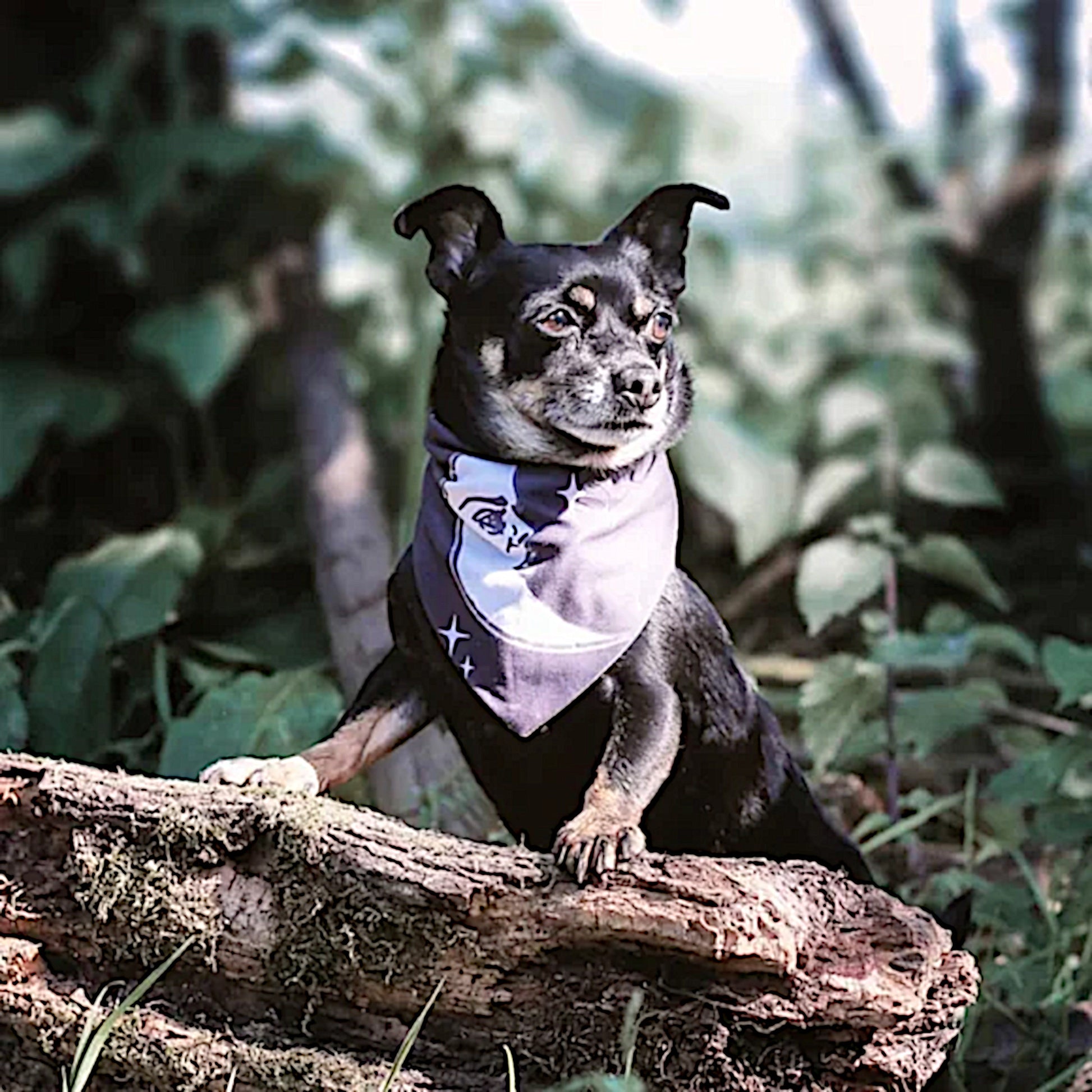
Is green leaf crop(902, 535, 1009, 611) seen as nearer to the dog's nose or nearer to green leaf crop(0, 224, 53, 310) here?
the dog's nose

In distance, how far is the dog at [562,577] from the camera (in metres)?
2.00

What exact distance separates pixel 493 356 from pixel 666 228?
1.04 ft

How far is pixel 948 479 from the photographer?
4188 mm

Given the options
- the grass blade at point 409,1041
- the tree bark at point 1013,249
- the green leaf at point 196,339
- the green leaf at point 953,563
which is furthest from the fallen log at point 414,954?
the tree bark at point 1013,249

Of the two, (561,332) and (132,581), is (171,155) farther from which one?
(561,332)

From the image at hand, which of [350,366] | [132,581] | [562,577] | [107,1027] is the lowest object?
[350,366]

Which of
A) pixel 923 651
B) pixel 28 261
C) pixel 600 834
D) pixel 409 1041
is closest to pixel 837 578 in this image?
pixel 923 651

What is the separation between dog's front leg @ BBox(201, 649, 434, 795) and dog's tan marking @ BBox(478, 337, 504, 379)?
0.41 m

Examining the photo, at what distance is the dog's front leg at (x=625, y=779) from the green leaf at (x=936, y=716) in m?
1.16

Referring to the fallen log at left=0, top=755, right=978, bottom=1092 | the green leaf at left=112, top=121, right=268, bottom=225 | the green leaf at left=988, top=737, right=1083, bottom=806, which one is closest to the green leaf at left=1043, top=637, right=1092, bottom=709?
the green leaf at left=988, top=737, right=1083, bottom=806

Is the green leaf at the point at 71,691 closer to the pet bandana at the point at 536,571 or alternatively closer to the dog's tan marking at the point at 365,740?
the dog's tan marking at the point at 365,740

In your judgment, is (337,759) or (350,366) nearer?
(337,759)

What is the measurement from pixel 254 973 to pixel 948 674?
2.19 metres

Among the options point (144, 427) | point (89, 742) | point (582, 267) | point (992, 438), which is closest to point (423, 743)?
point (89, 742)
